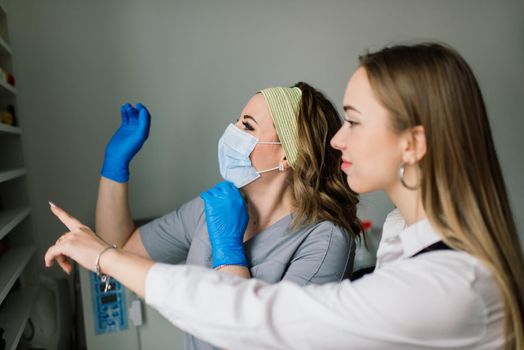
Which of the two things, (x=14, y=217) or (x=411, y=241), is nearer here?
(x=411, y=241)

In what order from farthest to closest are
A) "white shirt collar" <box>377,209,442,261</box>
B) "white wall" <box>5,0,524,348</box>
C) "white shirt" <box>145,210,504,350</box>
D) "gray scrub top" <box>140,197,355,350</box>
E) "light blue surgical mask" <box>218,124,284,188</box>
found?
"white wall" <box>5,0,524,348</box>, "light blue surgical mask" <box>218,124,284,188</box>, "gray scrub top" <box>140,197,355,350</box>, "white shirt collar" <box>377,209,442,261</box>, "white shirt" <box>145,210,504,350</box>

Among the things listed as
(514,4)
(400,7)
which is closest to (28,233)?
(400,7)

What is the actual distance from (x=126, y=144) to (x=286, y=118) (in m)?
0.50

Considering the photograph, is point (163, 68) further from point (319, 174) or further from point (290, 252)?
point (290, 252)

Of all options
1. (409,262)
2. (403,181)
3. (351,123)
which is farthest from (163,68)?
(409,262)

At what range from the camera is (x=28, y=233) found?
1.65 meters

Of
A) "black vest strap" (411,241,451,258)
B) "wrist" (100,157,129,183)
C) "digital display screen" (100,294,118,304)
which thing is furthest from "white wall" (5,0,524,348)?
"black vest strap" (411,241,451,258)

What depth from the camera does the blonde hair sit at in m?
0.78

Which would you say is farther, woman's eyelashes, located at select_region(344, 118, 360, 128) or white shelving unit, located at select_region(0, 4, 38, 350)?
white shelving unit, located at select_region(0, 4, 38, 350)

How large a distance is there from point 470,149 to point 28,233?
1.52 metres

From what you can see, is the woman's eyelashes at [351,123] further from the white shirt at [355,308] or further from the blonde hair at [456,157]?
the white shirt at [355,308]

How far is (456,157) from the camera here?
2.62ft

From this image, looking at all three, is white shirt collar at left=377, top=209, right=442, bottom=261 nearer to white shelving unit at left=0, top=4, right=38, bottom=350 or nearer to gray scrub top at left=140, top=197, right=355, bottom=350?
gray scrub top at left=140, top=197, right=355, bottom=350

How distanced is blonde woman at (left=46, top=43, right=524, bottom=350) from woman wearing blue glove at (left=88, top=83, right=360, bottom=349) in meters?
0.39
